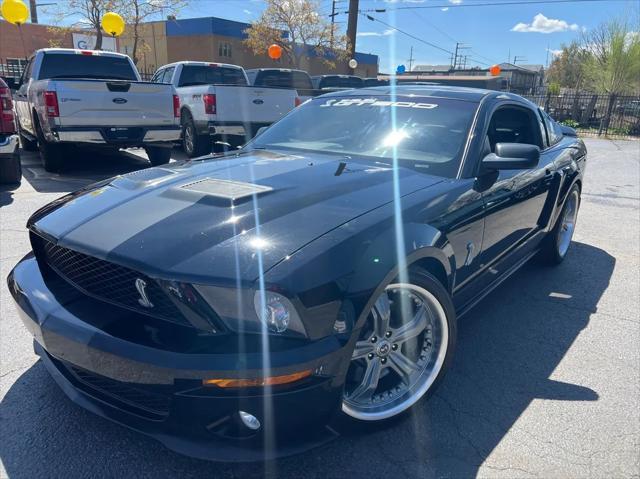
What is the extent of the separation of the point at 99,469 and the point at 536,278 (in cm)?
382

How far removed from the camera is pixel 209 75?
37.5 ft

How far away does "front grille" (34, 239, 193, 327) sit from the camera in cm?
194

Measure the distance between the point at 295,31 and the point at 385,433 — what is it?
28674 mm

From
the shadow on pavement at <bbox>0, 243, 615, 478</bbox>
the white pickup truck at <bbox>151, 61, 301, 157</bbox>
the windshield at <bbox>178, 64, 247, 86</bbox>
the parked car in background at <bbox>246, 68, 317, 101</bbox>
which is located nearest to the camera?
the shadow on pavement at <bbox>0, 243, 615, 478</bbox>

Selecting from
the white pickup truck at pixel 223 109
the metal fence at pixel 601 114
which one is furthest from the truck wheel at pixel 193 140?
the metal fence at pixel 601 114

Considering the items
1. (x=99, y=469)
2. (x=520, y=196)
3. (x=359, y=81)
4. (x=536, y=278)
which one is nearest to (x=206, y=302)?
(x=99, y=469)

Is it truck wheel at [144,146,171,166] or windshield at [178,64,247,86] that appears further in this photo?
windshield at [178,64,247,86]

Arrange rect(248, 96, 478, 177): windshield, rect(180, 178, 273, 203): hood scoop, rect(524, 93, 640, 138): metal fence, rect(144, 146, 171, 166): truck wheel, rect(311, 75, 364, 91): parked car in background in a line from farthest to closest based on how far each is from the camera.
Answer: rect(524, 93, 640, 138): metal fence
rect(311, 75, 364, 91): parked car in background
rect(144, 146, 171, 166): truck wheel
rect(248, 96, 478, 177): windshield
rect(180, 178, 273, 203): hood scoop

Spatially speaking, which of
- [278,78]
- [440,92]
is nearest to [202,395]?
[440,92]

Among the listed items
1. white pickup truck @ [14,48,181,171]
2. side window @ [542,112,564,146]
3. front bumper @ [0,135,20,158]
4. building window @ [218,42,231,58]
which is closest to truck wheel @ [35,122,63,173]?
white pickup truck @ [14,48,181,171]

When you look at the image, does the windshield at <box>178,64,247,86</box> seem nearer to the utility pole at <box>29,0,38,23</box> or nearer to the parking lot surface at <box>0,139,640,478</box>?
the parking lot surface at <box>0,139,640,478</box>

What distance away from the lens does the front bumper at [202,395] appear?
1784 mm

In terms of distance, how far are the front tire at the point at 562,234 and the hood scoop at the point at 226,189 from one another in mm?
3067

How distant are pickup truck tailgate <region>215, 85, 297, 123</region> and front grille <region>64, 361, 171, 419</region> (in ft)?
25.9
